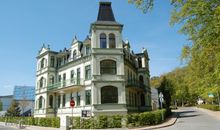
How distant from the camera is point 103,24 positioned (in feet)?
102

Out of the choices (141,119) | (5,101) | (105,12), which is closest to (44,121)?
(141,119)

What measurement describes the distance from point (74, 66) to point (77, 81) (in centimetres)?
311

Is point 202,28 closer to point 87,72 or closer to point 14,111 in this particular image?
point 87,72

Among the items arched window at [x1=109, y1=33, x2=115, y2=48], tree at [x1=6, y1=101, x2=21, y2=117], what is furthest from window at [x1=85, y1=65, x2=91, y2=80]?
tree at [x1=6, y1=101, x2=21, y2=117]

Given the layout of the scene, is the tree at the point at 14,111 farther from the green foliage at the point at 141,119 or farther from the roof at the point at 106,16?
the green foliage at the point at 141,119

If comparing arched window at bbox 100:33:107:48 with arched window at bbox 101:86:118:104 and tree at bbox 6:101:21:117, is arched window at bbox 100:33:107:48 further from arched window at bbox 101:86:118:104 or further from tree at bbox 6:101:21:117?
tree at bbox 6:101:21:117

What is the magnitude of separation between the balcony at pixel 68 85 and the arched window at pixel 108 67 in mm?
3649

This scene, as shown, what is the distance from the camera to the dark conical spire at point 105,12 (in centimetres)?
3288

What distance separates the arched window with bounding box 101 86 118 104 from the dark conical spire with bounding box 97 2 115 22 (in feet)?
31.8

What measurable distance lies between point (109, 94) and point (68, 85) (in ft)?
22.8

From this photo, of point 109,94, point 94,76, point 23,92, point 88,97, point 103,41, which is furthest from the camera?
point 23,92

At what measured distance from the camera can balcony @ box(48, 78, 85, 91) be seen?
32.2m

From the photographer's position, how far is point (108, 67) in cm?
3069

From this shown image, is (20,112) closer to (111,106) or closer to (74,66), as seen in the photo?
(74,66)
